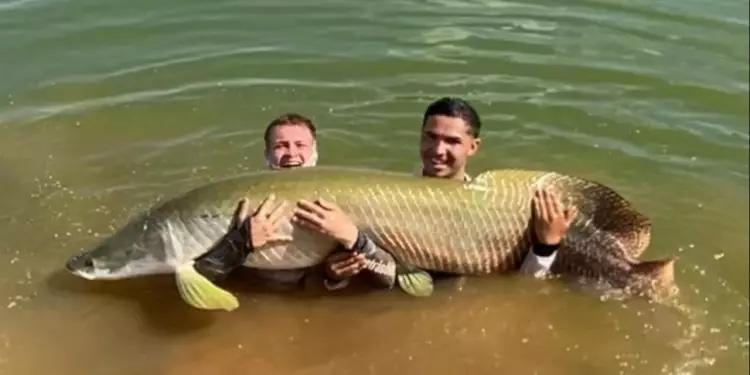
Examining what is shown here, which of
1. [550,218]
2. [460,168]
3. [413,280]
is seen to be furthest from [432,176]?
[550,218]

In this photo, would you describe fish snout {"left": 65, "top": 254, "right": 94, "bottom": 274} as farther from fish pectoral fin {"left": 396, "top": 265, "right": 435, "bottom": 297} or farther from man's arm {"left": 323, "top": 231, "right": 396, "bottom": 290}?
fish pectoral fin {"left": 396, "top": 265, "right": 435, "bottom": 297}

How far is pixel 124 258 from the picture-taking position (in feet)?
15.8

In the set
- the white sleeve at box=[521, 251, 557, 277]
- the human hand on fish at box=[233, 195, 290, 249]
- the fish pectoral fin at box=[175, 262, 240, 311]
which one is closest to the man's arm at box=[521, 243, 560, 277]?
the white sleeve at box=[521, 251, 557, 277]

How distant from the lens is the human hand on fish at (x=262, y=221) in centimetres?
454

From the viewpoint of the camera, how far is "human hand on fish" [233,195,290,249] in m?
4.54

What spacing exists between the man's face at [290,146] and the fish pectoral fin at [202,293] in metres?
0.79

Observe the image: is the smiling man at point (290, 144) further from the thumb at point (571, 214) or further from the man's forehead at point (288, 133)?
the thumb at point (571, 214)

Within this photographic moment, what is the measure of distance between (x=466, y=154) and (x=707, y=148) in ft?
7.92

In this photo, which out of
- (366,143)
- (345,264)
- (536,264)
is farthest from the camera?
(366,143)

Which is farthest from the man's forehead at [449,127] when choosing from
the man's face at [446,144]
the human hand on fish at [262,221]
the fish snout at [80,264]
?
the fish snout at [80,264]

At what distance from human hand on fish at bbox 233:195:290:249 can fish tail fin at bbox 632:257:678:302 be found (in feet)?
5.52

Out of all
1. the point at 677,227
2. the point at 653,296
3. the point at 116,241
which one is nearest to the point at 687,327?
the point at 653,296

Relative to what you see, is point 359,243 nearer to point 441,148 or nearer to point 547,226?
point 441,148

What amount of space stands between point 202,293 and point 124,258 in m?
0.44
